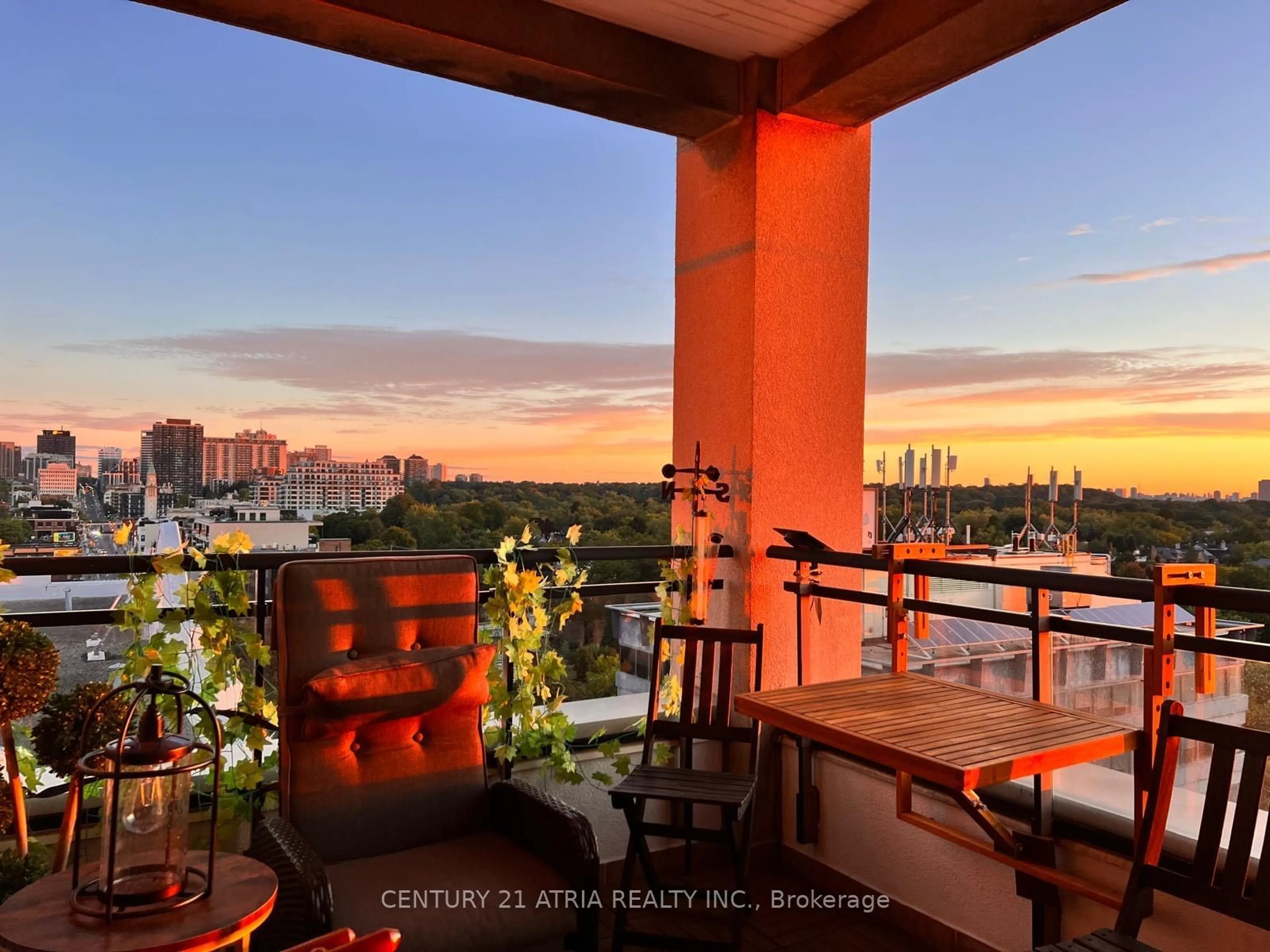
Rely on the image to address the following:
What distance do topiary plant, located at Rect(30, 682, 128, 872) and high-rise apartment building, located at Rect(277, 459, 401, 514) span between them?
1658mm

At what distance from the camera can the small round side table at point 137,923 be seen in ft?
4.78

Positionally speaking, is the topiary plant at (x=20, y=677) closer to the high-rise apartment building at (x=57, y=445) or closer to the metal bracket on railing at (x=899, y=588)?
the high-rise apartment building at (x=57, y=445)

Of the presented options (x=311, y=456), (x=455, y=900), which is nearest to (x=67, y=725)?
(x=455, y=900)

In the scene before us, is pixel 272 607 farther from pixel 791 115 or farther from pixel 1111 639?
pixel 791 115

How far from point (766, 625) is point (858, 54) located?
231 centimetres

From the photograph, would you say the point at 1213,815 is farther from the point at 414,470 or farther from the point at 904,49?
the point at 414,470

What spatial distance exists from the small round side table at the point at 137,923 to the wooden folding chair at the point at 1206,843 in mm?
1587

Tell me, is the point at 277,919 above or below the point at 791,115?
below

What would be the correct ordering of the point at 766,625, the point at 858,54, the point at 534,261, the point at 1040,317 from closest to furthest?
the point at 858,54 → the point at 766,625 → the point at 534,261 → the point at 1040,317

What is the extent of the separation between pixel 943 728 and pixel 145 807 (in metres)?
1.82

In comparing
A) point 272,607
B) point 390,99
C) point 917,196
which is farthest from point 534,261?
point 272,607

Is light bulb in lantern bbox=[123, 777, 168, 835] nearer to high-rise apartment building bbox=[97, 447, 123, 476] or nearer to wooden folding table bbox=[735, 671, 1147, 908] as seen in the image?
wooden folding table bbox=[735, 671, 1147, 908]

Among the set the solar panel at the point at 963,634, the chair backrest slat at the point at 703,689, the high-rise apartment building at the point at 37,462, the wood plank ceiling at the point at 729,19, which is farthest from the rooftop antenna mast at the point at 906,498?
the high-rise apartment building at the point at 37,462

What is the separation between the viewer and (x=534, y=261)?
705cm
